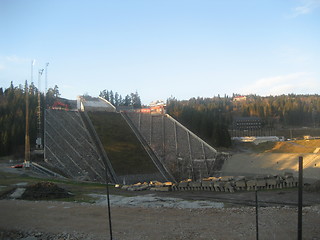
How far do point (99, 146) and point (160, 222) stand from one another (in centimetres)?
2740

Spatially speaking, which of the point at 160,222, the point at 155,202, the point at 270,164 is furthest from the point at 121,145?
the point at 160,222

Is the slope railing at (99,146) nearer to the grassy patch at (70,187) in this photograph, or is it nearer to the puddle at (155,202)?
the grassy patch at (70,187)

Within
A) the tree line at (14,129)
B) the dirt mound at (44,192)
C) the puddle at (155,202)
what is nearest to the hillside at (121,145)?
the tree line at (14,129)

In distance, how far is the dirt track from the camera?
11781 millimetres

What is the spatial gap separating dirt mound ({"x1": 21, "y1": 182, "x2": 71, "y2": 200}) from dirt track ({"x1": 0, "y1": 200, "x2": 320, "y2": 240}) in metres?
2.89

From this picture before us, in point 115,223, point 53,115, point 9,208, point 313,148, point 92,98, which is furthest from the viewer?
point 92,98

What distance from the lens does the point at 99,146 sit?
131 ft

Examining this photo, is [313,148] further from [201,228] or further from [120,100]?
[120,100]

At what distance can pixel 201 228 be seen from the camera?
493 inches

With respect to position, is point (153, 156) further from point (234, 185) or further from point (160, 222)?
point (160, 222)

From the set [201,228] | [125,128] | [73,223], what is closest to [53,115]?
[125,128]

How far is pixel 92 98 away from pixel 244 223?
5175 centimetres

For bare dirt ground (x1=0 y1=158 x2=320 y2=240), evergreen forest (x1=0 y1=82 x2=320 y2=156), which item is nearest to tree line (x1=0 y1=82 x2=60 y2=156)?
evergreen forest (x1=0 y1=82 x2=320 y2=156)

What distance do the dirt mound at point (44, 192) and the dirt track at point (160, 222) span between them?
2.89 m
